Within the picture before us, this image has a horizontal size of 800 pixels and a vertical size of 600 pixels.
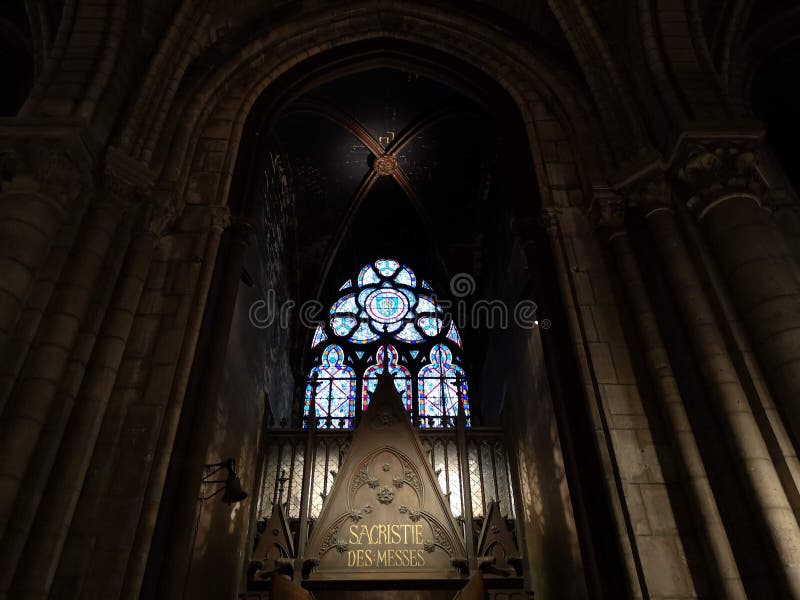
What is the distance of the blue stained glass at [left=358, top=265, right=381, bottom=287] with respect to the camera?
1367 cm

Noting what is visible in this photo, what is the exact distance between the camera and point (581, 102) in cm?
680

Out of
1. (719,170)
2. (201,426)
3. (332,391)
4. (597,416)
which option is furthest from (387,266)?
(597,416)

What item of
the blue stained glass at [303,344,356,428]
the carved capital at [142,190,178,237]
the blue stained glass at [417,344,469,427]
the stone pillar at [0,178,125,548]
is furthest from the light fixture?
the blue stained glass at [417,344,469,427]

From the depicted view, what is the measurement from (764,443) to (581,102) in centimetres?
425

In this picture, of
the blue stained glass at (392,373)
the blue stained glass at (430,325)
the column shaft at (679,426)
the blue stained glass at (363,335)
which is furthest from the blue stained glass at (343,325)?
the column shaft at (679,426)

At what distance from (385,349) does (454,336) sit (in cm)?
154

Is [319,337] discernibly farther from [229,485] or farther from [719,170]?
[719,170]

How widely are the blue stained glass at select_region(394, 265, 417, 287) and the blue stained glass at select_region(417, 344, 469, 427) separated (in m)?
1.74

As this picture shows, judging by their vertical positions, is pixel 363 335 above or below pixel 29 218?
above

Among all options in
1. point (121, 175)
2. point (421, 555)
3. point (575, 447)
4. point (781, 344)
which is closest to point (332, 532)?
point (421, 555)

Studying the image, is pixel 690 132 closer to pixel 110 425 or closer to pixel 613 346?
pixel 613 346

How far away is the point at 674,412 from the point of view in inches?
172

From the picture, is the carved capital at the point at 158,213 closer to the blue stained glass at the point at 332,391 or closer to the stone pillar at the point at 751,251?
the stone pillar at the point at 751,251

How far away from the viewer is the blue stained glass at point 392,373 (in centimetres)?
1175
